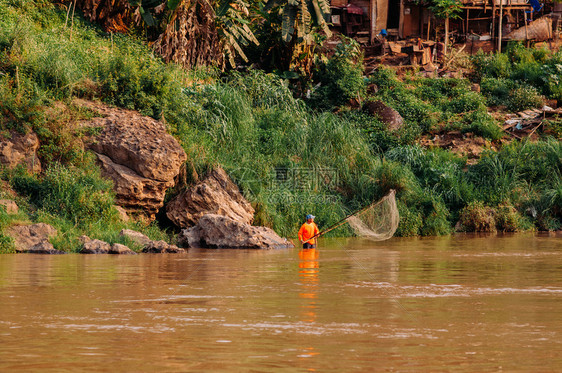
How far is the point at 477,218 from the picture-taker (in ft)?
85.1

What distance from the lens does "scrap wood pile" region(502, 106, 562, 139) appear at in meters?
32.2

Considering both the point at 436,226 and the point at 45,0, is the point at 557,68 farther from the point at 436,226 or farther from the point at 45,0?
the point at 45,0

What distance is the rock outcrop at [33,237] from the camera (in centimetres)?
1653

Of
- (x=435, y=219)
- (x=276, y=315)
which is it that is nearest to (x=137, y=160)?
(x=435, y=219)

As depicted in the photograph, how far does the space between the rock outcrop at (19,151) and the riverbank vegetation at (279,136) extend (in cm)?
20

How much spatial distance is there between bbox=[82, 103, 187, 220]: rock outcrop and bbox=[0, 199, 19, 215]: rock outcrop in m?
2.71

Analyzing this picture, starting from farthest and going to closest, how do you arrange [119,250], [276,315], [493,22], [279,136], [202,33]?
1. [493,22]
2. [202,33]
3. [279,136]
4. [119,250]
5. [276,315]

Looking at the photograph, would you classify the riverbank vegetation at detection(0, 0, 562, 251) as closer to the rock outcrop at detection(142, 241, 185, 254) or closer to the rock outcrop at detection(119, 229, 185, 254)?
the rock outcrop at detection(119, 229, 185, 254)

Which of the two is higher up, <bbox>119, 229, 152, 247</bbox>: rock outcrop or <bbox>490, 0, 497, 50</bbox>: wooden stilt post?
<bbox>490, 0, 497, 50</bbox>: wooden stilt post

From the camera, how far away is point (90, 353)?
6621 mm

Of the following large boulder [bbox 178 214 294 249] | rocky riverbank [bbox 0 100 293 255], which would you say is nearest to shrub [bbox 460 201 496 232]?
rocky riverbank [bbox 0 100 293 255]

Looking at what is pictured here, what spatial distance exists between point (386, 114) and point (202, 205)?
1302 centimetres

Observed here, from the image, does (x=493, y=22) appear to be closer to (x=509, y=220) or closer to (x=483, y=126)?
(x=483, y=126)

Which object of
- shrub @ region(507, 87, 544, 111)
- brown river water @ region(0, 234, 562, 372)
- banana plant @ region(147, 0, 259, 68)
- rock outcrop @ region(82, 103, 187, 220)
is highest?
banana plant @ region(147, 0, 259, 68)
